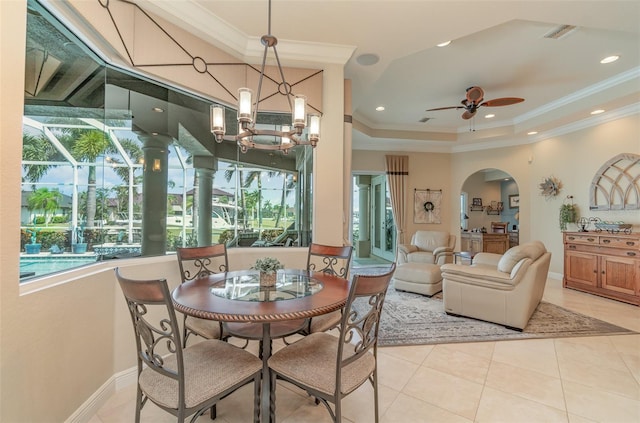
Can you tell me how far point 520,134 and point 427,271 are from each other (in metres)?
3.85

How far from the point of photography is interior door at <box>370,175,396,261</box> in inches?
296

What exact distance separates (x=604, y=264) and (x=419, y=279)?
282 centimetres

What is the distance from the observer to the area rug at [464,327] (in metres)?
2.91

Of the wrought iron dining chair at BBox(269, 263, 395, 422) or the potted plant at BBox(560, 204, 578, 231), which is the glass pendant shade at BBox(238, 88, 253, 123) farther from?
the potted plant at BBox(560, 204, 578, 231)

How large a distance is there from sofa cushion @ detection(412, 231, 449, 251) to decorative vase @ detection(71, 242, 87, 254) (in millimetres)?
5291

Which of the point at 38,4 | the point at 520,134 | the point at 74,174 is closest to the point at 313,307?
the point at 74,174

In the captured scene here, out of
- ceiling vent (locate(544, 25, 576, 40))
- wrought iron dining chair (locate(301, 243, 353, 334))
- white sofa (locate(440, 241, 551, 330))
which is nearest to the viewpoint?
wrought iron dining chair (locate(301, 243, 353, 334))

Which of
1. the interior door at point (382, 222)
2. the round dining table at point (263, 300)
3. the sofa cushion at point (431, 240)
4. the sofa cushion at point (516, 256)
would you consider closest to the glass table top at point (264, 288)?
the round dining table at point (263, 300)

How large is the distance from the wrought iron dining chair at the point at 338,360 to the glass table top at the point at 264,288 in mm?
320

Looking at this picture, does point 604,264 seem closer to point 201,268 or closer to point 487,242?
point 487,242

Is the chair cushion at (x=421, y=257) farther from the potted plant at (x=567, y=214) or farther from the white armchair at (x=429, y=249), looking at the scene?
the potted plant at (x=567, y=214)

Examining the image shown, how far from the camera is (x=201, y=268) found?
8.30 ft

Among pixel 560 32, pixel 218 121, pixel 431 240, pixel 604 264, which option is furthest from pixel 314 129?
pixel 604 264

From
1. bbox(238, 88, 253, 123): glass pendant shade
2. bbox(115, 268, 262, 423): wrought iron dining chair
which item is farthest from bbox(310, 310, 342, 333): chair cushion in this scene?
bbox(238, 88, 253, 123): glass pendant shade
